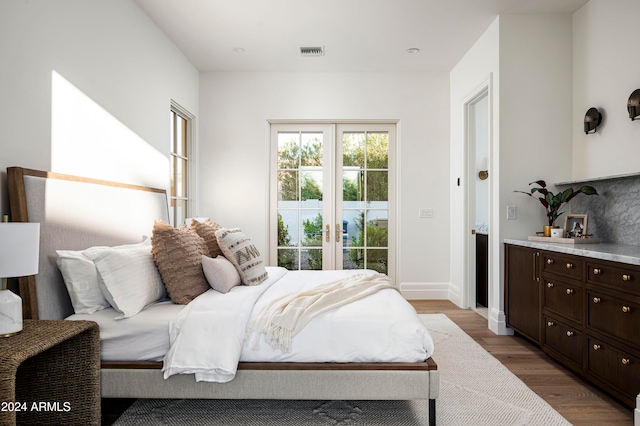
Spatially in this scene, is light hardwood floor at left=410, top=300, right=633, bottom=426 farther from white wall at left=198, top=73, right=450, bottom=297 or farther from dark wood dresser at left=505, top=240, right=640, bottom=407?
white wall at left=198, top=73, right=450, bottom=297

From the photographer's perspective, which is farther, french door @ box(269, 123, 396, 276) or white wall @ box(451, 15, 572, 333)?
french door @ box(269, 123, 396, 276)

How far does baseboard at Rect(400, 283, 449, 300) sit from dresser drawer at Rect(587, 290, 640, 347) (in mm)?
2612

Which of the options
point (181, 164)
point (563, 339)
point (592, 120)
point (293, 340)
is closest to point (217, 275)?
point (293, 340)

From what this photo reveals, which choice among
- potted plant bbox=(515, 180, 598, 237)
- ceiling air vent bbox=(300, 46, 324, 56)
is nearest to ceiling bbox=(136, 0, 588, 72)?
ceiling air vent bbox=(300, 46, 324, 56)

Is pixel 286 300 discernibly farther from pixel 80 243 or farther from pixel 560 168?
pixel 560 168

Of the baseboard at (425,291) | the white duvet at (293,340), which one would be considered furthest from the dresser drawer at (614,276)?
the baseboard at (425,291)

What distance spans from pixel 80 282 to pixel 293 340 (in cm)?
117

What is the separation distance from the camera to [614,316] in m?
2.29

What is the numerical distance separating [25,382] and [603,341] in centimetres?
→ 295

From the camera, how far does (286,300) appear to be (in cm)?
234

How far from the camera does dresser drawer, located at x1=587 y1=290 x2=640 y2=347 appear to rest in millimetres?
2141

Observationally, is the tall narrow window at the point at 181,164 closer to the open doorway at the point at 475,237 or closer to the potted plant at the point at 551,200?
the open doorway at the point at 475,237

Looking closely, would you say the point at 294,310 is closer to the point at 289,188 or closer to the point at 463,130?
the point at 289,188

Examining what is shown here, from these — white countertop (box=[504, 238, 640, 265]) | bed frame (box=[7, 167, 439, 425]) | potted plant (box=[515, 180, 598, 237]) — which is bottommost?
bed frame (box=[7, 167, 439, 425])
